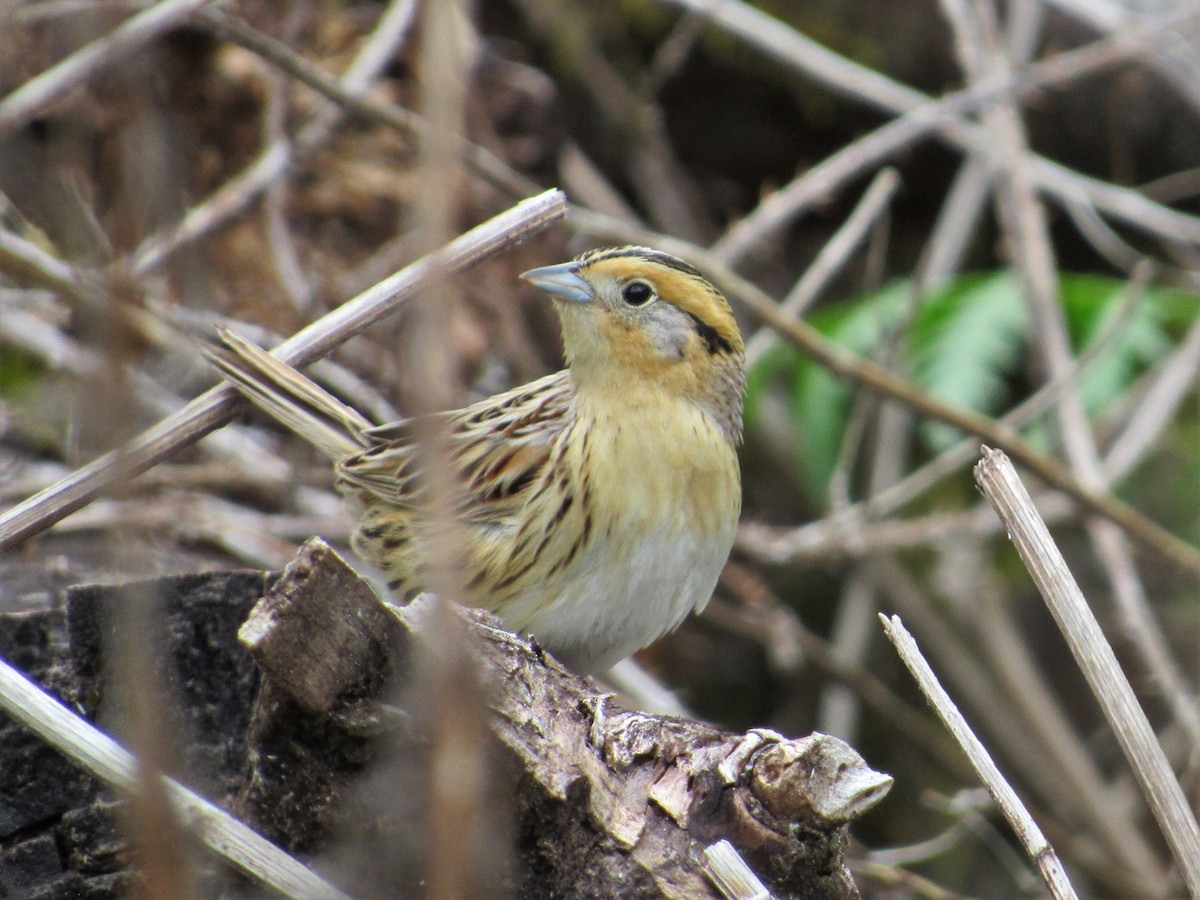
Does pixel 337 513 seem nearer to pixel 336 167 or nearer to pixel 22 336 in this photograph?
pixel 22 336

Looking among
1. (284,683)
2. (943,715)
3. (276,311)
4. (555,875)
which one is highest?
(276,311)

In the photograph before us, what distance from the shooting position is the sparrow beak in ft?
10.2

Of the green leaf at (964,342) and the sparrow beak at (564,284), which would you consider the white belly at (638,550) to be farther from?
the green leaf at (964,342)

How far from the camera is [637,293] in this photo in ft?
10.4

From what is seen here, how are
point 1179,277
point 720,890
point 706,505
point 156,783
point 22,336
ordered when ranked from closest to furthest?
point 156,783, point 720,890, point 706,505, point 22,336, point 1179,277

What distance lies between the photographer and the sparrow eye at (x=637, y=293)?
3174 mm

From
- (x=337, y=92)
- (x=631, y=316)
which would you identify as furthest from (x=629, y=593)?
(x=337, y=92)

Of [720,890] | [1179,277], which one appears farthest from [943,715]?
[1179,277]

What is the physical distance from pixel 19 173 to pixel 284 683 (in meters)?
2.89

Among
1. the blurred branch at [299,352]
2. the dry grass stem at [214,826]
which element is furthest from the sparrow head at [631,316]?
the dry grass stem at [214,826]

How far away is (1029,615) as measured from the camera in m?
6.12

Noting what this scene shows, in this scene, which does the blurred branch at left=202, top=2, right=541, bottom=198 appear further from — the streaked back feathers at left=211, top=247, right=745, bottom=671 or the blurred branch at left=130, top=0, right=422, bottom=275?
the streaked back feathers at left=211, top=247, right=745, bottom=671

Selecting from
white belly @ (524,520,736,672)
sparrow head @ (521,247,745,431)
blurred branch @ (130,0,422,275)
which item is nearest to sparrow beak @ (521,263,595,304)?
sparrow head @ (521,247,745,431)

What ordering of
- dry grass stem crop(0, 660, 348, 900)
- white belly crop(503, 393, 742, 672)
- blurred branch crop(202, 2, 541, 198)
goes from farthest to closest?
blurred branch crop(202, 2, 541, 198)
white belly crop(503, 393, 742, 672)
dry grass stem crop(0, 660, 348, 900)
